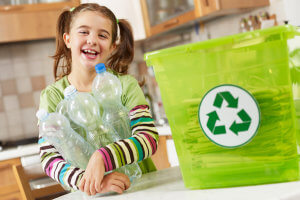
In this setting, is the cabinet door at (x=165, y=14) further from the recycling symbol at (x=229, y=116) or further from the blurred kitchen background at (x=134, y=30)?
the recycling symbol at (x=229, y=116)

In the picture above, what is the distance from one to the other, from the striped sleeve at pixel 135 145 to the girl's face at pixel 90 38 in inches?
8.6

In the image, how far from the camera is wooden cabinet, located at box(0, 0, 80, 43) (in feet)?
8.30

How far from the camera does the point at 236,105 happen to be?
0.62 metres

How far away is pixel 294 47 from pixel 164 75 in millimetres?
261

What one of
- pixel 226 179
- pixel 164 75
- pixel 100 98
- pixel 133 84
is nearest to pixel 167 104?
pixel 164 75

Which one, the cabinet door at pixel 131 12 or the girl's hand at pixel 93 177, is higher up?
the cabinet door at pixel 131 12

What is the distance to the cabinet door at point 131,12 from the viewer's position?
2.68m

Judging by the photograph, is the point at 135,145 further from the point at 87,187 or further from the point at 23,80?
the point at 23,80

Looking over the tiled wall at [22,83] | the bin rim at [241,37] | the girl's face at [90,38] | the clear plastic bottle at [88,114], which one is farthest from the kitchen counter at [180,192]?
the tiled wall at [22,83]

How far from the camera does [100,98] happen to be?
3.04 ft

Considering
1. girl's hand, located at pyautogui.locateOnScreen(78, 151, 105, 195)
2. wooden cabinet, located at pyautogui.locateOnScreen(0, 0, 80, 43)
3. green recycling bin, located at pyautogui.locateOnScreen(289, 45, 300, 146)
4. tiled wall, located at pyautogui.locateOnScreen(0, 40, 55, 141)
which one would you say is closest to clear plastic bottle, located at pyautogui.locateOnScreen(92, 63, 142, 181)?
girl's hand, located at pyautogui.locateOnScreen(78, 151, 105, 195)

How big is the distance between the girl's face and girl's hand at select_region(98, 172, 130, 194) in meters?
0.42

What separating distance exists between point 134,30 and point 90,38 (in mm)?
1712

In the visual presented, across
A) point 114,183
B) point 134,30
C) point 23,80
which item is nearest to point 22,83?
point 23,80
